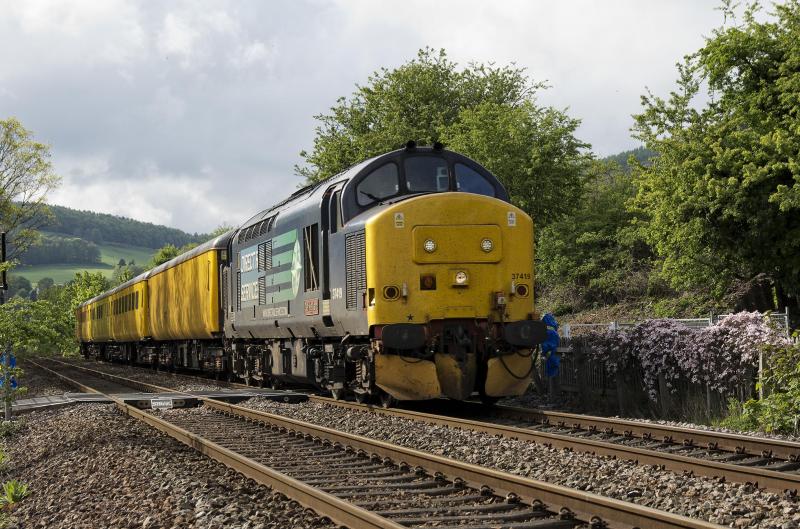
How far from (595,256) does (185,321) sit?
2519 centimetres

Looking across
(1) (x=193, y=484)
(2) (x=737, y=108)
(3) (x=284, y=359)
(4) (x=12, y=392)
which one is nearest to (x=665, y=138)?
(2) (x=737, y=108)

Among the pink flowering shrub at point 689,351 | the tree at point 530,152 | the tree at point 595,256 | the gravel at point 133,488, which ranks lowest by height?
the gravel at point 133,488

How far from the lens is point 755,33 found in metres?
25.5

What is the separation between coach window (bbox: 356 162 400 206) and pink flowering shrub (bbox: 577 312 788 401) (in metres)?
4.42

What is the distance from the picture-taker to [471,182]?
46.0ft

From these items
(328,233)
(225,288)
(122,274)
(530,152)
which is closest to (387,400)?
(328,233)

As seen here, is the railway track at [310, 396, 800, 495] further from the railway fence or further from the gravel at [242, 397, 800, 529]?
the railway fence

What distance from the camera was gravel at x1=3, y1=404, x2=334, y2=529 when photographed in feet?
22.2

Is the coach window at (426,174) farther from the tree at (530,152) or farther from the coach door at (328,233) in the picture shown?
the tree at (530,152)

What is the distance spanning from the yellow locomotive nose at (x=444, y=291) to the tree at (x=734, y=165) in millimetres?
12215

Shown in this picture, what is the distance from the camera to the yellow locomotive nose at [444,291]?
12305 mm

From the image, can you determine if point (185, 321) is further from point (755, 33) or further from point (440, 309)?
point (755, 33)

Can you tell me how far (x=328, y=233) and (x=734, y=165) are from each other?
14216mm


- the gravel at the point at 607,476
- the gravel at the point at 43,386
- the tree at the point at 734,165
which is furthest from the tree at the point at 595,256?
the gravel at the point at 607,476
